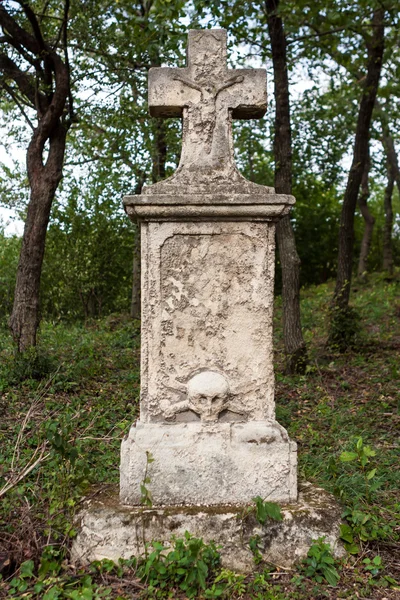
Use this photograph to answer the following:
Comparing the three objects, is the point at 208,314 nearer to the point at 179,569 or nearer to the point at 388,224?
the point at 179,569

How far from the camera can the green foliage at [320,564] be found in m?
3.04

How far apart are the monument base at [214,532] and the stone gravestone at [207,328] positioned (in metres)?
0.17

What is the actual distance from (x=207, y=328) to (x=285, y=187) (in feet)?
15.5

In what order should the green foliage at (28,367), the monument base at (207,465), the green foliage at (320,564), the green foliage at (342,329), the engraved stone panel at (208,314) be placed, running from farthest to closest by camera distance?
the green foliage at (342,329), the green foliage at (28,367), the engraved stone panel at (208,314), the monument base at (207,465), the green foliage at (320,564)

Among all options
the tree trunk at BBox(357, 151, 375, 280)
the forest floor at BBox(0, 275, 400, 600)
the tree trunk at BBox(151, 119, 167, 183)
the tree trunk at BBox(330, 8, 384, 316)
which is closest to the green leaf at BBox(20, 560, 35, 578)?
the forest floor at BBox(0, 275, 400, 600)

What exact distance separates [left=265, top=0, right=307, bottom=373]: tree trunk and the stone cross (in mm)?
4241

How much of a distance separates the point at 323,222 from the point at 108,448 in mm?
13846

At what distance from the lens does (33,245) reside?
7277 mm

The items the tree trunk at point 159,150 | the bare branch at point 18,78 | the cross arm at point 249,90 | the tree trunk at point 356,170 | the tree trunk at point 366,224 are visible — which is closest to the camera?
the cross arm at point 249,90

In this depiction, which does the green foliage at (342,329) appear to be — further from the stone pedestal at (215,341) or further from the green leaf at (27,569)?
the green leaf at (27,569)

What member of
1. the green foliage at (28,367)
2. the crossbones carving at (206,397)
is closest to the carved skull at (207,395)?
Result: the crossbones carving at (206,397)

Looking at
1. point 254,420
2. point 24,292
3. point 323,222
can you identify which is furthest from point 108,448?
point 323,222

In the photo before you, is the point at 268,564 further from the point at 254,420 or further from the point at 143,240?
the point at 143,240

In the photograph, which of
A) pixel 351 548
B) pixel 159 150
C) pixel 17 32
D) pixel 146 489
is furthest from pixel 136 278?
pixel 351 548
